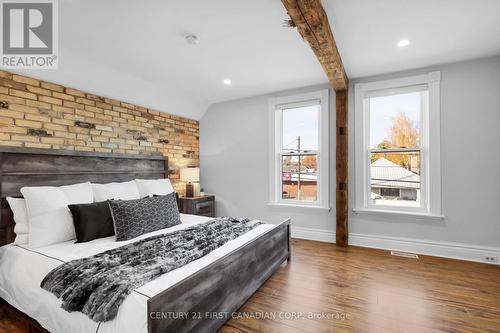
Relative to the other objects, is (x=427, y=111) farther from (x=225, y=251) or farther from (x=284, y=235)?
(x=225, y=251)

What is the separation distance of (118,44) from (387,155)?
3720mm

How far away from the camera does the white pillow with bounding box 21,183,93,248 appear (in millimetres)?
2125

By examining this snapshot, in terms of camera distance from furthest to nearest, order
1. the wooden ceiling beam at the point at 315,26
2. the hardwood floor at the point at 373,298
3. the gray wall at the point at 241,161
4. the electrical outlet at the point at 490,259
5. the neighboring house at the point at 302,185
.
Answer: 1. the gray wall at the point at 241,161
2. the neighboring house at the point at 302,185
3. the electrical outlet at the point at 490,259
4. the hardwood floor at the point at 373,298
5. the wooden ceiling beam at the point at 315,26

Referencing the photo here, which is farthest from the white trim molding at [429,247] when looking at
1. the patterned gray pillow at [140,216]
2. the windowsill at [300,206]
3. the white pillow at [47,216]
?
the white pillow at [47,216]

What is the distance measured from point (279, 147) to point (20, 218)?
3458 mm

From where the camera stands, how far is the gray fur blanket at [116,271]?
138cm

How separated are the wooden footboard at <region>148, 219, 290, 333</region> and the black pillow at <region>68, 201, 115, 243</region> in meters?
1.34

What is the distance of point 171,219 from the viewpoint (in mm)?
2809

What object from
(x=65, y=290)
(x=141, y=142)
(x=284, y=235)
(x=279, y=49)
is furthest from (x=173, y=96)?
(x=65, y=290)

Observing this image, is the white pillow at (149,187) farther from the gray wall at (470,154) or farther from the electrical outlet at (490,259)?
the electrical outlet at (490,259)

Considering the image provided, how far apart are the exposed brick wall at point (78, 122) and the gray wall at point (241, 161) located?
673 millimetres

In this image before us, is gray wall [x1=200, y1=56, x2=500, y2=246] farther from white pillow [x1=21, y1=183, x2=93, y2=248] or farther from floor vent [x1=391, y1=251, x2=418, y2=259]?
white pillow [x1=21, y1=183, x2=93, y2=248]

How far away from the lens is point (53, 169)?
272cm

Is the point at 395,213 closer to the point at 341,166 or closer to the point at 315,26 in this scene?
the point at 341,166
